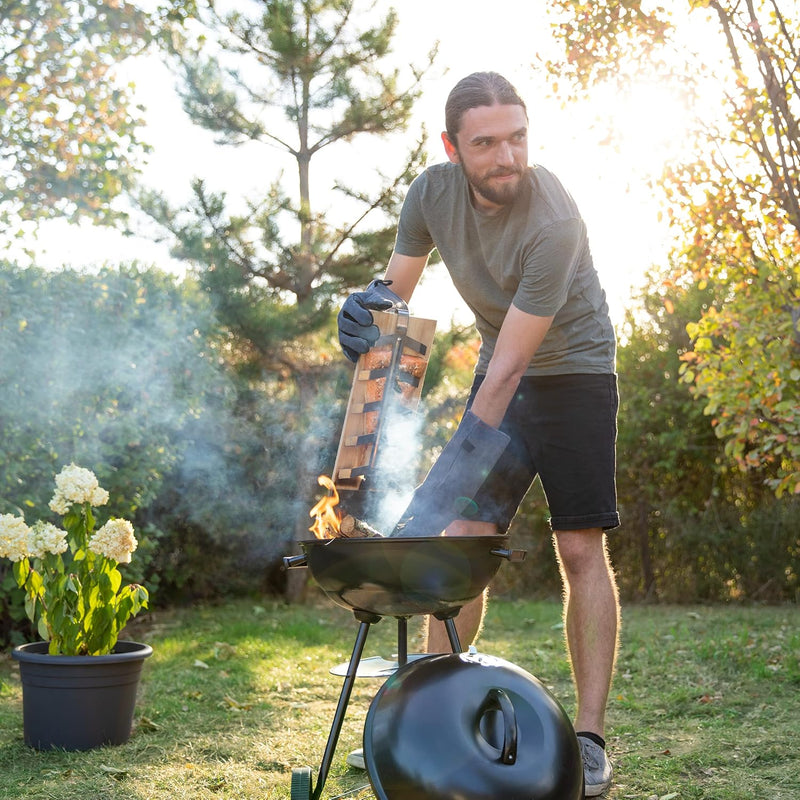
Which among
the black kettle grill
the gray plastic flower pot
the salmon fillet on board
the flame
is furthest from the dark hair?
the gray plastic flower pot

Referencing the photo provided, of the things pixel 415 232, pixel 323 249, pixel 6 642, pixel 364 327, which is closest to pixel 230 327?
pixel 323 249

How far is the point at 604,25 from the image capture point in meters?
3.88

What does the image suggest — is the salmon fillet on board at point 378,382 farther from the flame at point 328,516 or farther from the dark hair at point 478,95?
the dark hair at point 478,95

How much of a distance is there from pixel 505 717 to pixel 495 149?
140 centimetres

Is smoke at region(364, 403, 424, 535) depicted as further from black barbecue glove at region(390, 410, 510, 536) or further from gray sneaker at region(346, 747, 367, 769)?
gray sneaker at region(346, 747, 367, 769)

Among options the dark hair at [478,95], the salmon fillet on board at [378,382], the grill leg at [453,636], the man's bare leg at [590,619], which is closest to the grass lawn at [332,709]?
the man's bare leg at [590,619]

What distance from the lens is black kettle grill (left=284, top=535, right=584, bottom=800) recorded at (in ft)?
5.57

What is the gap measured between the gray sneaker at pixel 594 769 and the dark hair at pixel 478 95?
162 cm

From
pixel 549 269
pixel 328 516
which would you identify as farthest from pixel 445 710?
pixel 549 269

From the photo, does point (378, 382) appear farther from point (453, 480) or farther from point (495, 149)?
point (495, 149)

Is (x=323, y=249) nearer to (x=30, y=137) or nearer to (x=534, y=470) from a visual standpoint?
(x=30, y=137)

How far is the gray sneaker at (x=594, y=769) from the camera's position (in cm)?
226

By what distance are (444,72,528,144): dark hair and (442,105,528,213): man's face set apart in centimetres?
2

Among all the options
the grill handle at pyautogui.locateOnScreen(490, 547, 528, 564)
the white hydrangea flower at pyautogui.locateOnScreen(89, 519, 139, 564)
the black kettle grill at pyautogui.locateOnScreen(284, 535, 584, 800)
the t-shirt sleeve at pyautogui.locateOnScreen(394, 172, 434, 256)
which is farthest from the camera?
the white hydrangea flower at pyautogui.locateOnScreen(89, 519, 139, 564)
